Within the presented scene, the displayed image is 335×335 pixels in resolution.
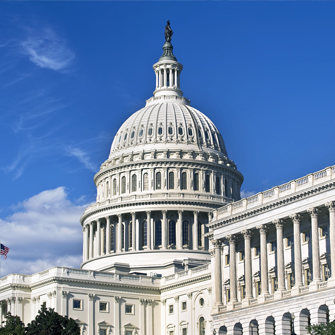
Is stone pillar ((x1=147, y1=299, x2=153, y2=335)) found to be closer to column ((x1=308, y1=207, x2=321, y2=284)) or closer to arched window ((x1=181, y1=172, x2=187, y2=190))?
arched window ((x1=181, y1=172, x2=187, y2=190))

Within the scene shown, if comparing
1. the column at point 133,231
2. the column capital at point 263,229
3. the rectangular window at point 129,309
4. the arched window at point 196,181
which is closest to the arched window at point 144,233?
the column at point 133,231

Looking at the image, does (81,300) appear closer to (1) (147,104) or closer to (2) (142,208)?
(2) (142,208)

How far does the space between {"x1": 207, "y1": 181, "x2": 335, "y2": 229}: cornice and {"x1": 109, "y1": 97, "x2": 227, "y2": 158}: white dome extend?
187ft

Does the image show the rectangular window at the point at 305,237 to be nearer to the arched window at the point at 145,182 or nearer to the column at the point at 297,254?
the column at the point at 297,254

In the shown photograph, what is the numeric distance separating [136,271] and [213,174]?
25.1 m

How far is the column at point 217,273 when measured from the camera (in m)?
106

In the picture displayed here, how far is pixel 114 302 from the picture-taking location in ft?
428

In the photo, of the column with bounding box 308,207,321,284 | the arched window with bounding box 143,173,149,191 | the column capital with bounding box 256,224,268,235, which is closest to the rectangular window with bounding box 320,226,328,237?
the column with bounding box 308,207,321,284

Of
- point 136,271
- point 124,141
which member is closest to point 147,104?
point 124,141

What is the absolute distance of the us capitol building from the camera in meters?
94.6

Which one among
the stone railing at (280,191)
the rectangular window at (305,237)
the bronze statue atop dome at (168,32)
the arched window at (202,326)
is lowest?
the arched window at (202,326)

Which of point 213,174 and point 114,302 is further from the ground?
point 213,174

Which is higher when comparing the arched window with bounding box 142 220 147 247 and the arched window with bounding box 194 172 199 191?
the arched window with bounding box 194 172 199 191

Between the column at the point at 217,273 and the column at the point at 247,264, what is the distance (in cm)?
563
